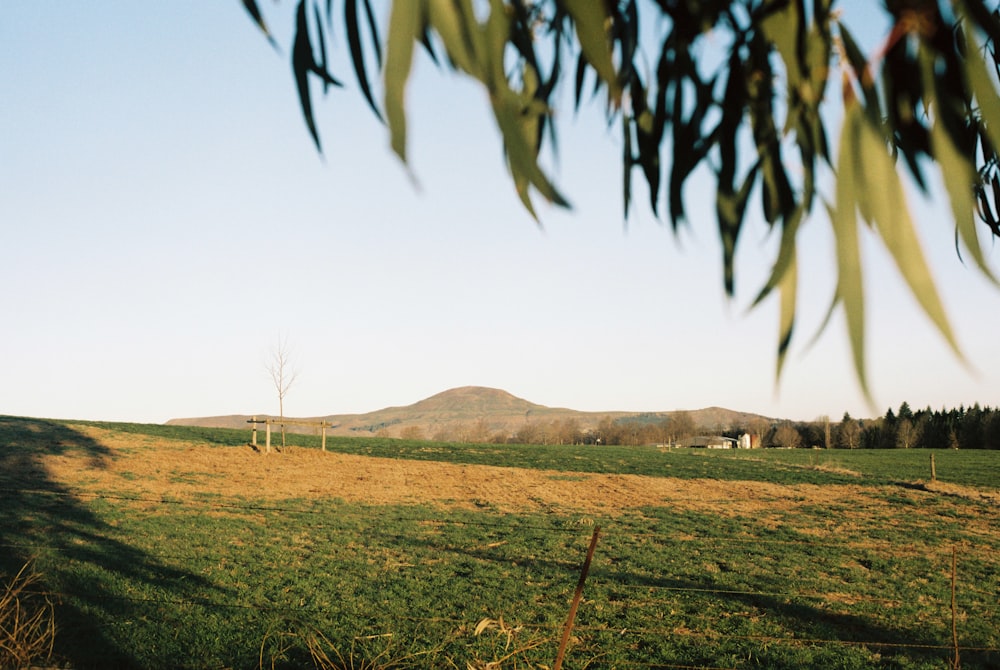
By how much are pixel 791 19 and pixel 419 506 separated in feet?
61.1

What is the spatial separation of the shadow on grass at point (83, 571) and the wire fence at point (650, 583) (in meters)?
0.09

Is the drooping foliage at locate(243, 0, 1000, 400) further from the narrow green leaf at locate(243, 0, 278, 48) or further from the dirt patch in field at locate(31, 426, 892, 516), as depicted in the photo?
the dirt patch in field at locate(31, 426, 892, 516)

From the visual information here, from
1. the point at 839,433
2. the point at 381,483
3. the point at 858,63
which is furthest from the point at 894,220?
the point at 839,433

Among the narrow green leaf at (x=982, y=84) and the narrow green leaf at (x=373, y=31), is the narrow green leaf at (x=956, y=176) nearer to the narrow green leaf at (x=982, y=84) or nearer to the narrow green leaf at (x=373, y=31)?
the narrow green leaf at (x=982, y=84)

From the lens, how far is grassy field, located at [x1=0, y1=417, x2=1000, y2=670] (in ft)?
21.7

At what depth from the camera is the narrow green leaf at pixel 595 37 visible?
2.68 ft

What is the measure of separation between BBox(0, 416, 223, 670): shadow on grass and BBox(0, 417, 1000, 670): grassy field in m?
0.04

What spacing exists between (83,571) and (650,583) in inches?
299

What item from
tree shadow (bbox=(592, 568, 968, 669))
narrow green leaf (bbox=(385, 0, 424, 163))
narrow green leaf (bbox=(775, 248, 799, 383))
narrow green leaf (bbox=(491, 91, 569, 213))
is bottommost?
tree shadow (bbox=(592, 568, 968, 669))

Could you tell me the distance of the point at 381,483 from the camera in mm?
23594

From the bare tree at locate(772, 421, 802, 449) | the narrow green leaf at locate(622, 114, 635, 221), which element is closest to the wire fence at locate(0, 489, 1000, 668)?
the narrow green leaf at locate(622, 114, 635, 221)

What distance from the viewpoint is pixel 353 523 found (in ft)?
48.8

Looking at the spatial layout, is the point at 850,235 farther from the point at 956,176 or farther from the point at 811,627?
the point at 811,627

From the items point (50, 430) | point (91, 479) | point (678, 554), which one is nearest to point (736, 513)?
point (678, 554)
